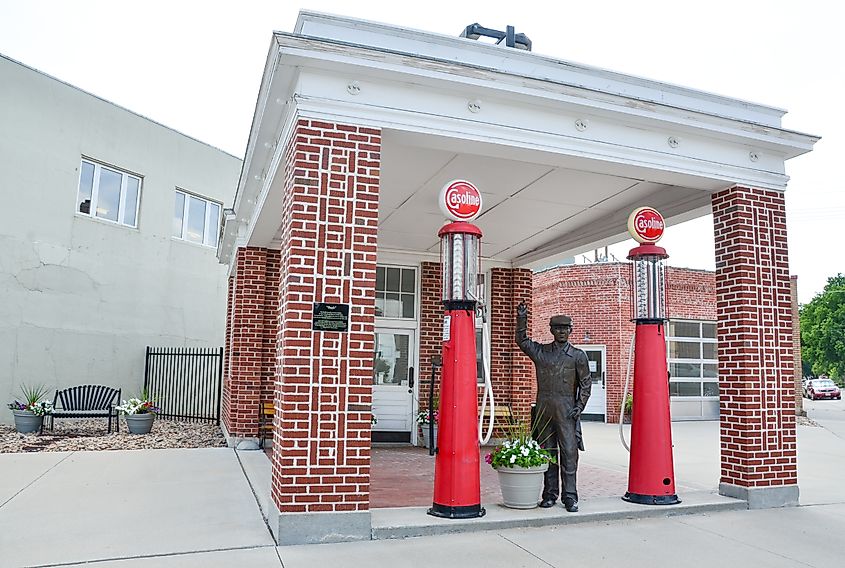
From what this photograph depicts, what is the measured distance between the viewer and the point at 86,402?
40.3 ft

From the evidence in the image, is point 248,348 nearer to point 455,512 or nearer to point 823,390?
point 455,512

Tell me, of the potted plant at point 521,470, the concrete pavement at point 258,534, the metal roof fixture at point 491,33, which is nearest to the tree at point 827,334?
the concrete pavement at point 258,534

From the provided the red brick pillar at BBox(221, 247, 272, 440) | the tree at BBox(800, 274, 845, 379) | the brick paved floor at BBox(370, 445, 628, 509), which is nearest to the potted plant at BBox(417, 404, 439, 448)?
the brick paved floor at BBox(370, 445, 628, 509)

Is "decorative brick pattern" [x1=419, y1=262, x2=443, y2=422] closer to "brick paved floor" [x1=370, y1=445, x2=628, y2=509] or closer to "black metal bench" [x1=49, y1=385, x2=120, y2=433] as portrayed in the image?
"brick paved floor" [x1=370, y1=445, x2=628, y2=509]

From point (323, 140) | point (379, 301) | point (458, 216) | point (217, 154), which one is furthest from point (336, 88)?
point (217, 154)

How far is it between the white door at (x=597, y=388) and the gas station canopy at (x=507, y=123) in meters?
9.99

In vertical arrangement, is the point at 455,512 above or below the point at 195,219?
below

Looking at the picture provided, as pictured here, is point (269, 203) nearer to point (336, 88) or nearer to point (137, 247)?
point (336, 88)

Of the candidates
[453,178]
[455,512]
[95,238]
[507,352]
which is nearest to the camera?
[455,512]

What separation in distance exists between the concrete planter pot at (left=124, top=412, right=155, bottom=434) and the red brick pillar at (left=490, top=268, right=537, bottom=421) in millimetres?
6292

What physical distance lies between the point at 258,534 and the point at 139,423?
7.75m

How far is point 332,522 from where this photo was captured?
496 centimetres

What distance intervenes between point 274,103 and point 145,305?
10.6 meters

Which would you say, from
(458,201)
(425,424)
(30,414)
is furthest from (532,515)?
(30,414)
